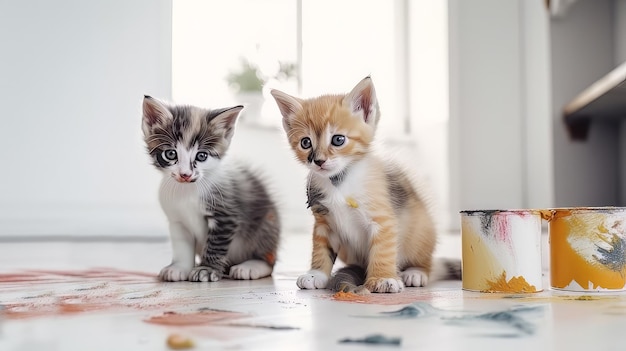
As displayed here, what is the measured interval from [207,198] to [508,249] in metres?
0.71

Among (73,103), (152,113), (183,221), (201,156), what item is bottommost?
(183,221)

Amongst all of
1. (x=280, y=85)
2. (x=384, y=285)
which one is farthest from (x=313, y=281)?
(x=280, y=85)

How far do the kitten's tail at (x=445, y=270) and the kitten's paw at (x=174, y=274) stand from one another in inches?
23.5

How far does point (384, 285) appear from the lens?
4.36ft

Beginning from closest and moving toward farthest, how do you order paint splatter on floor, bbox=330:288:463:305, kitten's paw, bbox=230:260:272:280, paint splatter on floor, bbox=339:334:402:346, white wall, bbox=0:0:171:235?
paint splatter on floor, bbox=339:334:402:346 < paint splatter on floor, bbox=330:288:463:305 < kitten's paw, bbox=230:260:272:280 < white wall, bbox=0:0:171:235

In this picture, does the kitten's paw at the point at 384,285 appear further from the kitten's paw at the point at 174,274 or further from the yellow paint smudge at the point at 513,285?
the kitten's paw at the point at 174,274

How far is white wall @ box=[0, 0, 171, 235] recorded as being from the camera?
3078 mm

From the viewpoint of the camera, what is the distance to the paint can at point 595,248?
127cm

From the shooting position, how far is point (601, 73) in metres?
3.01

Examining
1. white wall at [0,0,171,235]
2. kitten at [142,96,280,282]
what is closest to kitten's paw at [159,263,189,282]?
kitten at [142,96,280,282]

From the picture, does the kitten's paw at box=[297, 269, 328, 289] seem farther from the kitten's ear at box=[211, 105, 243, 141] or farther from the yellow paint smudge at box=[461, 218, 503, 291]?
the kitten's ear at box=[211, 105, 243, 141]

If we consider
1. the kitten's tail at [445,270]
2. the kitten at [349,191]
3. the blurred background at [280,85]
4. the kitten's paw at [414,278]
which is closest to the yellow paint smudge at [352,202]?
the kitten at [349,191]

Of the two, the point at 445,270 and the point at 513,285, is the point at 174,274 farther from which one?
the point at 513,285

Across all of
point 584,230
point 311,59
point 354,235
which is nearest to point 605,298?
point 584,230
